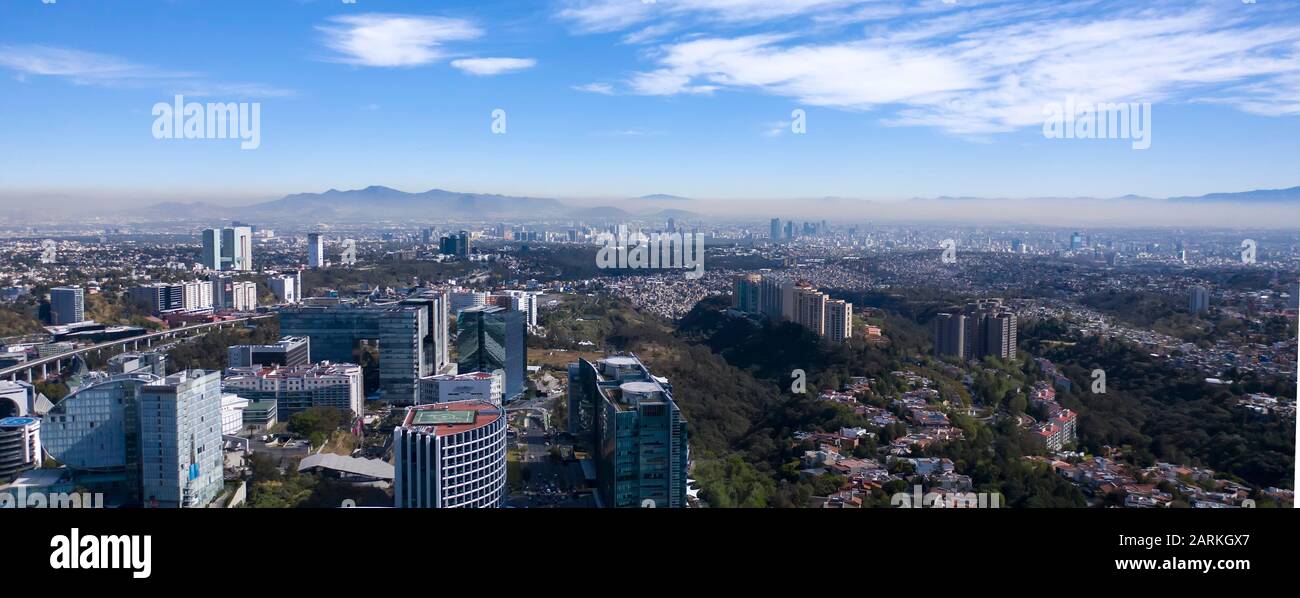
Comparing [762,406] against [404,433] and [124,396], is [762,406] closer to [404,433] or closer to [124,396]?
[404,433]

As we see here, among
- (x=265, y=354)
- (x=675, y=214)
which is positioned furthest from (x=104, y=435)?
(x=675, y=214)

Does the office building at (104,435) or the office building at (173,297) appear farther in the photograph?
the office building at (173,297)

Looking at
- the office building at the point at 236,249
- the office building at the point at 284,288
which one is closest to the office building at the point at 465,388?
the office building at the point at 236,249

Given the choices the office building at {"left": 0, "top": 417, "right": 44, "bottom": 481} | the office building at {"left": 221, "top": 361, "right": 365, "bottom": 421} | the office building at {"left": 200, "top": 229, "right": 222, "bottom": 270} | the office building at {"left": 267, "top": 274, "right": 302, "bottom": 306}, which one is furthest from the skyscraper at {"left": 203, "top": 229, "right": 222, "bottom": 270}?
the office building at {"left": 0, "top": 417, "right": 44, "bottom": 481}

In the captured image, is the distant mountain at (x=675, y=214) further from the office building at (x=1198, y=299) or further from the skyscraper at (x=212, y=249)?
the skyscraper at (x=212, y=249)

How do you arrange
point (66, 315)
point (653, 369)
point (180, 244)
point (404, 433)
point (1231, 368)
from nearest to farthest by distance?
point (404, 433), point (1231, 368), point (653, 369), point (66, 315), point (180, 244)

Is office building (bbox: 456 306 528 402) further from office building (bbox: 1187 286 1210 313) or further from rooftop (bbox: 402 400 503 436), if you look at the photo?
office building (bbox: 1187 286 1210 313)
